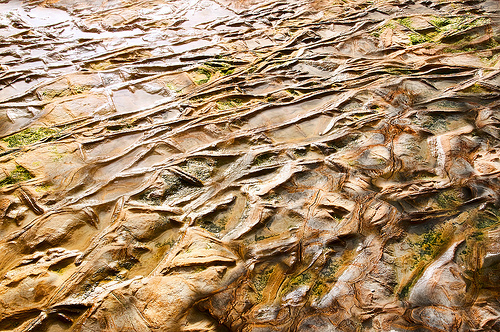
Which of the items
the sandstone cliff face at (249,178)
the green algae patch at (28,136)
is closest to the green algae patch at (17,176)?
the sandstone cliff face at (249,178)

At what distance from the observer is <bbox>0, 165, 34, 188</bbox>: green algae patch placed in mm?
1938

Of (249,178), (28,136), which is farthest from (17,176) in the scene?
(249,178)

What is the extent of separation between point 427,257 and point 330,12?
2900mm

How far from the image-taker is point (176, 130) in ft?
7.60

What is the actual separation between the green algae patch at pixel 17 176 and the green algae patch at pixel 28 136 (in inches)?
9.6

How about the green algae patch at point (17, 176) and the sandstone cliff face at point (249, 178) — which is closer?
the sandstone cliff face at point (249, 178)

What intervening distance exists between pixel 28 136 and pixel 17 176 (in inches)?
15.0

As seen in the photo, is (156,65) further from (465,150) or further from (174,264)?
(465,150)

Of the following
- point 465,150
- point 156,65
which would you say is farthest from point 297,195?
point 156,65

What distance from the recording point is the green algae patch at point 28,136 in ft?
7.22

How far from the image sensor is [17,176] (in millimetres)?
1974

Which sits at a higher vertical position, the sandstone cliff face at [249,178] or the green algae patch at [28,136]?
the green algae patch at [28,136]

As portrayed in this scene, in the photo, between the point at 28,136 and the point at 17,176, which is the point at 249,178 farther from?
the point at 28,136

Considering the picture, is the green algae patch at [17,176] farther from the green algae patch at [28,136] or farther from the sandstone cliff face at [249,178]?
the green algae patch at [28,136]
